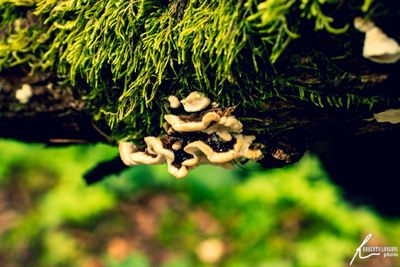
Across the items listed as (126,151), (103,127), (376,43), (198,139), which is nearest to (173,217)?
(103,127)

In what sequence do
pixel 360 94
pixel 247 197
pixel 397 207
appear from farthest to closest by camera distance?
pixel 247 197 → pixel 397 207 → pixel 360 94

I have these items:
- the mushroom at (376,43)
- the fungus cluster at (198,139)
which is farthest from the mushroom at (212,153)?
the mushroom at (376,43)

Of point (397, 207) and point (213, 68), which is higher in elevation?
point (213, 68)

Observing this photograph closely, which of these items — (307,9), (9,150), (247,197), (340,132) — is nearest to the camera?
(307,9)

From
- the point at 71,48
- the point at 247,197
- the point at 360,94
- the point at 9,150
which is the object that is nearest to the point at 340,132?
the point at 360,94

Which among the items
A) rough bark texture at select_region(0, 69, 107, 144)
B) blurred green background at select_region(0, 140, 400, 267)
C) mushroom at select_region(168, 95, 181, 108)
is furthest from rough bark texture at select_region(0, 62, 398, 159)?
blurred green background at select_region(0, 140, 400, 267)

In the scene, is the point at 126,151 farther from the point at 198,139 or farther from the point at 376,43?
the point at 376,43

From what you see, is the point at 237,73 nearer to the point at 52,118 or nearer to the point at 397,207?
the point at 52,118
